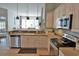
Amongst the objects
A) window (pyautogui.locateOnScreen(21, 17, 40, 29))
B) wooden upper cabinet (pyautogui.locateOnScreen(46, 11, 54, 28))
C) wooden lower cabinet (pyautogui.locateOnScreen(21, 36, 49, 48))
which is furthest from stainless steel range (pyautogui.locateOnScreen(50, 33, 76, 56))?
window (pyautogui.locateOnScreen(21, 17, 40, 29))

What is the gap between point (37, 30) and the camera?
1.68m

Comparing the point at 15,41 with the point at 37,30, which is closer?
the point at 37,30

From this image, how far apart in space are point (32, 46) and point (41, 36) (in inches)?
7.9

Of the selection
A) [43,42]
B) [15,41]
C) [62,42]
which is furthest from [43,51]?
[15,41]

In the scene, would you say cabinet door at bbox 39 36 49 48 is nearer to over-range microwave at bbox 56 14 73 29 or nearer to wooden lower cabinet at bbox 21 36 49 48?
wooden lower cabinet at bbox 21 36 49 48

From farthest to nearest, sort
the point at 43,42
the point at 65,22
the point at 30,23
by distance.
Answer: the point at 65,22, the point at 43,42, the point at 30,23

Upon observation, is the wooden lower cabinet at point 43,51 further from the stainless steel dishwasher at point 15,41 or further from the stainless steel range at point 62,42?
the stainless steel dishwasher at point 15,41

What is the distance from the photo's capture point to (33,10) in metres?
1.67

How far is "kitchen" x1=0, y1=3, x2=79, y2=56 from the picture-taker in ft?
5.21

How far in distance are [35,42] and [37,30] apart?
0.19 m

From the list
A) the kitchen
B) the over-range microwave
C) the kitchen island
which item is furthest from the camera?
the over-range microwave

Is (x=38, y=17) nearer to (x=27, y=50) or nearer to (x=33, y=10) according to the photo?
(x=33, y=10)

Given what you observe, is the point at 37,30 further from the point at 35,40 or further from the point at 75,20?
the point at 75,20

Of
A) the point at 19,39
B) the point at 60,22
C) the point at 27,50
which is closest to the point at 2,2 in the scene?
the point at 19,39
